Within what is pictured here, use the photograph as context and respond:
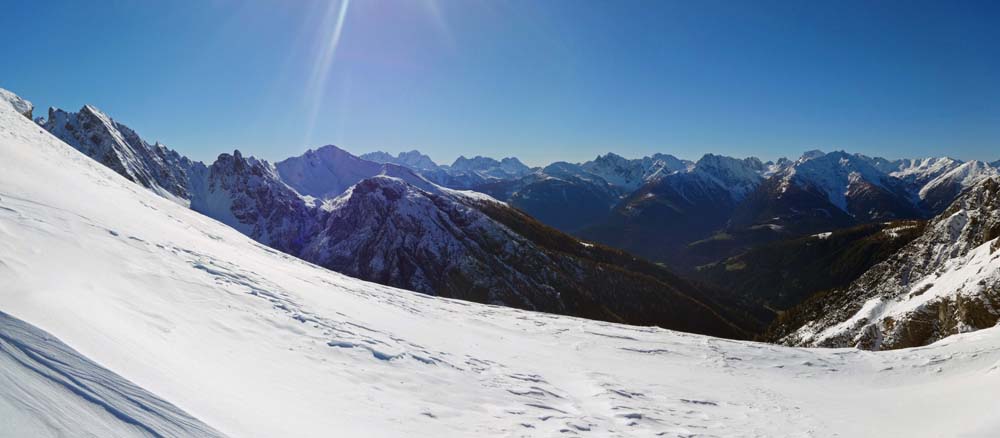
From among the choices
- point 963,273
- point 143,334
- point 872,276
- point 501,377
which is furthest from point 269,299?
point 872,276

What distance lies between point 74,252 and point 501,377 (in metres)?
12.9

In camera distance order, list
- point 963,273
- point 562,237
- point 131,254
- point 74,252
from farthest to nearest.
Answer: point 562,237 → point 963,273 → point 131,254 → point 74,252

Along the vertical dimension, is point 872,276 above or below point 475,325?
above

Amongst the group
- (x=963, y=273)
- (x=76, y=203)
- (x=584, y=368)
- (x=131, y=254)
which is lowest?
(x=584, y=368)

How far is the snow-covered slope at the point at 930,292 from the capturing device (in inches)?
2443

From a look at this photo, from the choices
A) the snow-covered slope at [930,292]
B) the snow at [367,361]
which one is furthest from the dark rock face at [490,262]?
the snow at [367,361]

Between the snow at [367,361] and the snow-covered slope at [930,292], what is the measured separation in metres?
45.2

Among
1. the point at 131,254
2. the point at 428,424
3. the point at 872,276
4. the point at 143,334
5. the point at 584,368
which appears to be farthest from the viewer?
the point at 872,276

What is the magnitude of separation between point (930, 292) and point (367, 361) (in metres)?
95.0

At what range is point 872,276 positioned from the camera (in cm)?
10300

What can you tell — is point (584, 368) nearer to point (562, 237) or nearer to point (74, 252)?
point (74, 252)

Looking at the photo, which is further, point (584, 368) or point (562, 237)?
point (562, 237)

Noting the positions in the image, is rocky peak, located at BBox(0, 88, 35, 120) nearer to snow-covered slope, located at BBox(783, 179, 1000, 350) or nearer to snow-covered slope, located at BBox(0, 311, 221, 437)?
snow-covered slope, located at BBox(0, 311, 221, 437)

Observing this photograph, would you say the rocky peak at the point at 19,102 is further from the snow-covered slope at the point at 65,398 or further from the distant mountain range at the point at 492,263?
the snow-covered slope at the point at 65,398
